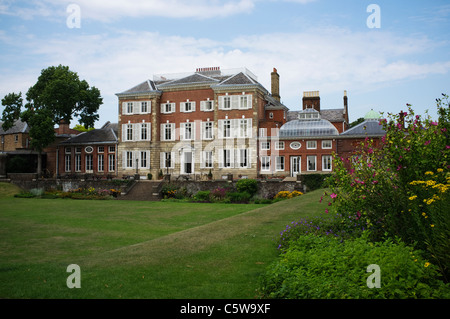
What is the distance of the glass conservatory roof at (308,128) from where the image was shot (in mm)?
38031

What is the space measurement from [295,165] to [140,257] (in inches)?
1187

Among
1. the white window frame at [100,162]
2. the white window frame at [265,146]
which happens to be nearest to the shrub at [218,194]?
the white window frame at [265,146]

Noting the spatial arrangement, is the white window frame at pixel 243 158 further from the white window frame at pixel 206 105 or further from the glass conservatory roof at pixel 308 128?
the white window frame at pixel 206 105

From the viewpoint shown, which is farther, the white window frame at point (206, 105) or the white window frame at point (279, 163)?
the white window frame at point (206, 105)

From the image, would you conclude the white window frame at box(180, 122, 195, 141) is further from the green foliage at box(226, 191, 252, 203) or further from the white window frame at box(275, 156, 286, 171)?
the green foliage at box(226, 191, 252, 203)

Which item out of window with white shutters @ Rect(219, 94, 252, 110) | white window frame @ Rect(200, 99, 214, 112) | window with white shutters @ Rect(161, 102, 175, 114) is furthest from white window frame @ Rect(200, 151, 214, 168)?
window with white shutters @ Rect(161, 102, 175, 114)

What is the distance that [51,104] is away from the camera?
1834 inches

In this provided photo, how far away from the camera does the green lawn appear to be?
24.7ft

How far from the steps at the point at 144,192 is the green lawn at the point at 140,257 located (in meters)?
15.4

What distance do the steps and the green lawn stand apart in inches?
607

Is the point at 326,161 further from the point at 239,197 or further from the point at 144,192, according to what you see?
the point at 144,192

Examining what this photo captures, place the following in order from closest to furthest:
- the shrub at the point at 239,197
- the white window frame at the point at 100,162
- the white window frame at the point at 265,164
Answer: the shrub at the point at 239,197 → the white window frame at the point at 265,164 → the white window frame at the point at 100,162
